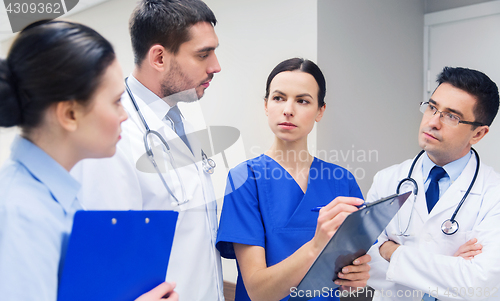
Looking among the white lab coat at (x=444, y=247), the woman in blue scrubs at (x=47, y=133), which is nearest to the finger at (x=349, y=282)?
the white lab coat at (x=444, y=247)

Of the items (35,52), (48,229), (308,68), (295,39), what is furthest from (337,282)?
(295,39)

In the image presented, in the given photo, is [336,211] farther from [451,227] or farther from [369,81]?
[369,81]

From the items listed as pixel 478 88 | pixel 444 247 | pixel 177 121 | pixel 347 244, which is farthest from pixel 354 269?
pixel 478 88

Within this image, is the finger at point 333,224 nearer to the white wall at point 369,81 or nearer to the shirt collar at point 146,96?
the shirt collar at point 146,96

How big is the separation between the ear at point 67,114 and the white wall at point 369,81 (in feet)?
5.09

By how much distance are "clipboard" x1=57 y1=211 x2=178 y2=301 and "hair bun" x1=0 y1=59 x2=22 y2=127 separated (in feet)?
0.52

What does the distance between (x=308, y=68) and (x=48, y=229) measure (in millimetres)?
841

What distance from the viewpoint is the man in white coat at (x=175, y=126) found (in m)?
0.88

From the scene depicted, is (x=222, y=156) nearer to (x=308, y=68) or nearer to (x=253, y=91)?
(x=253, y=91)

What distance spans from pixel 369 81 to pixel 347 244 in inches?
65.6

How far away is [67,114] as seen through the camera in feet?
1.64

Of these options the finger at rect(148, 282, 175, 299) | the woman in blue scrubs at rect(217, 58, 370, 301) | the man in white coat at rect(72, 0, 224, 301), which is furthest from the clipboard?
the woman in blue scrubs at rect(217, 58, 370, 301)

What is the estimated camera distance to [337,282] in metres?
0.95

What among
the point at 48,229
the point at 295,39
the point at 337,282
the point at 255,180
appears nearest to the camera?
the point at 48,229
